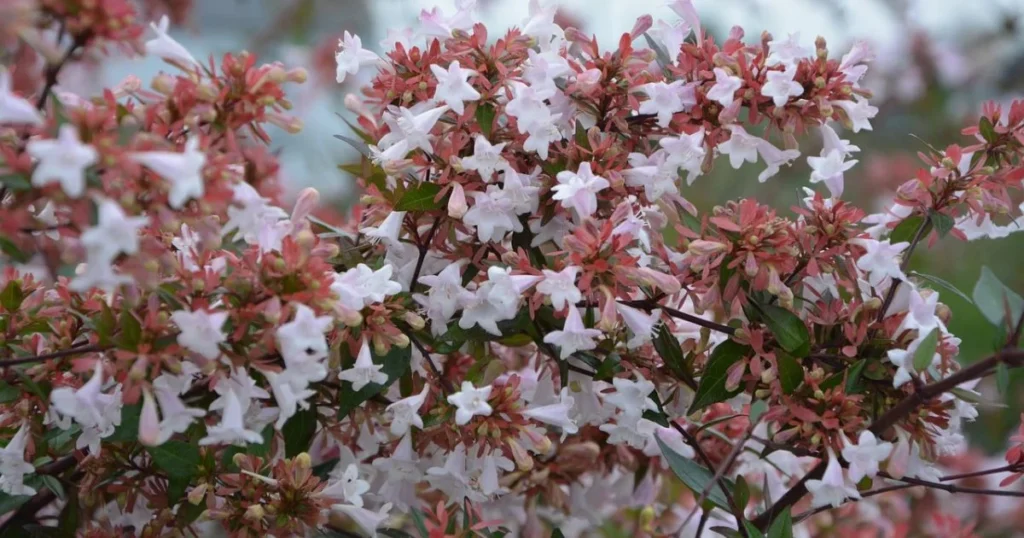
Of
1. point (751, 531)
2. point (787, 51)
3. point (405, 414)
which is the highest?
point (787, 51)

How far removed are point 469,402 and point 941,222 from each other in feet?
1.64

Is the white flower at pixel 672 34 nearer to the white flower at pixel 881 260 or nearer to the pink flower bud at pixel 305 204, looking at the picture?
the white flower at pixel 881 260

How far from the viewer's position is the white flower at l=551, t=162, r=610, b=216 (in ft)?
2.80

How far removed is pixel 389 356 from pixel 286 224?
181 millimetres

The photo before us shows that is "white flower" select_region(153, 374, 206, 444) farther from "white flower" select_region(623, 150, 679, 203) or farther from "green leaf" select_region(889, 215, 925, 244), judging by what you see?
"green leaf" select_region(889, 215, 925, 244)

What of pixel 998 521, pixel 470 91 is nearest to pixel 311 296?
pixel 470 91

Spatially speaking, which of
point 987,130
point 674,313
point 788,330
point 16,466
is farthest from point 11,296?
point 987,130

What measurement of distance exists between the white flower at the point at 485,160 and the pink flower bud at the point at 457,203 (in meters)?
0.02

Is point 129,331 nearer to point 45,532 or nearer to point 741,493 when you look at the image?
point 45,532

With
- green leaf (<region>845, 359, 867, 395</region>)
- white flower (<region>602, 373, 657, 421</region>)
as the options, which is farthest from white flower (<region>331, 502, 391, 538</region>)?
green leaf (<region>845, 359, 867, 395</region>)

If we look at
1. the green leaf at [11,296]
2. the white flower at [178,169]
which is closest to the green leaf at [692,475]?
the white flower at [178,169]

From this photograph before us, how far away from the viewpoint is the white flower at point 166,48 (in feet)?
2.50

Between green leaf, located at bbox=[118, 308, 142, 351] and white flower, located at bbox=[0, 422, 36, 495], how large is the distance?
21cm

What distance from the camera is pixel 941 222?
0.95 meters
